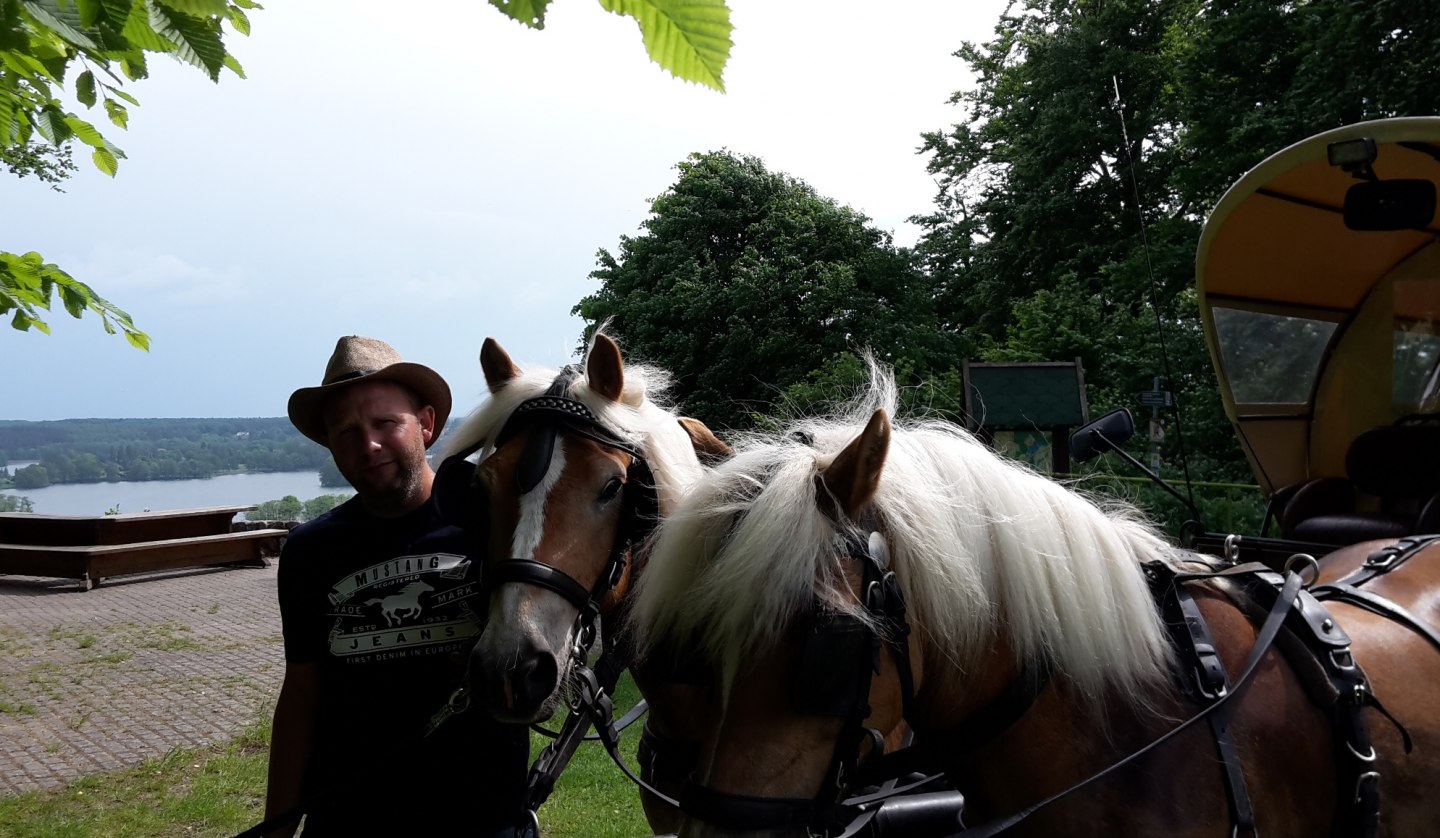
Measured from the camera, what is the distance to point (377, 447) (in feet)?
8.05

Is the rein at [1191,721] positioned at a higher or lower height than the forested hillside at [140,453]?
higher

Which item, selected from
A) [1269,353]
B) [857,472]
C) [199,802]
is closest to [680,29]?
[857,472]

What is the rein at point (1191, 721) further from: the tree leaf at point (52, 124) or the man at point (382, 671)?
the tree leaf at point (52, 124)

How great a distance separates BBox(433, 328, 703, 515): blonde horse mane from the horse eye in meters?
0.10

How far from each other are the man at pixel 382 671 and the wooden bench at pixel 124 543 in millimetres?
12589

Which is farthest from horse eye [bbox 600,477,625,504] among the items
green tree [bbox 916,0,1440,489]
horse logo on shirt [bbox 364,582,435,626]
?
green tree [bbox 916,0,1440,489]

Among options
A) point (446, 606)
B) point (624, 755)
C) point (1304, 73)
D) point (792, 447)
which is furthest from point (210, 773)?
point (1304, 73)

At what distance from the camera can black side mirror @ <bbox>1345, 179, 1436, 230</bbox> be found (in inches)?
135

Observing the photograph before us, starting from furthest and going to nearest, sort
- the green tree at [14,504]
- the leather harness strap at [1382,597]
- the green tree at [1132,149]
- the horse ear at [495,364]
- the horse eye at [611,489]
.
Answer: the green tree at [14,504] → the green tree at [1132,149] → the horse ear at [495,364] → the horse eye at [611,489] → the leather harness strap at [1382,597]

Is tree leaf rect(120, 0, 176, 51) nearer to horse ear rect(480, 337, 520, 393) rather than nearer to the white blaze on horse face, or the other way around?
the white blaze on horse face

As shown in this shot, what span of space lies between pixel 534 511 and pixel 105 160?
180 cm

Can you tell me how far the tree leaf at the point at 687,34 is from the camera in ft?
3.94

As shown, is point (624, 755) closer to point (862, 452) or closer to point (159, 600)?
point (862, 452)

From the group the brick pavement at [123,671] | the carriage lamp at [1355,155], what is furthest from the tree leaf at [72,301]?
the carriage lamp at [1355,155]
